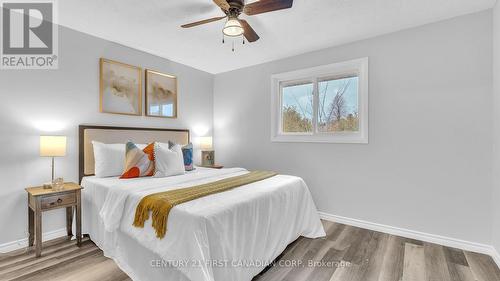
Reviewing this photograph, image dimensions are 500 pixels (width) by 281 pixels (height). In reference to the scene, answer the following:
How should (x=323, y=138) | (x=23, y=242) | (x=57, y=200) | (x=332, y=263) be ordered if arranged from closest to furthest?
1. (x=332, y=263)
2. (x=57, y=200)
3. (x=23, y=242)
4. (x=323, y=138)

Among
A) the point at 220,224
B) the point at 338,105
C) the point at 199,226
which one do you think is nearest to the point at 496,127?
the point at 338,105

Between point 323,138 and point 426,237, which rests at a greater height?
point 323,138

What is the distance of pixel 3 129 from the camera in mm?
2314

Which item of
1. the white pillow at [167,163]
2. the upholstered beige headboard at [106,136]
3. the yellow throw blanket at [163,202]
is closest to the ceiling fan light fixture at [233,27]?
the yellow throw blanket at [163,202]

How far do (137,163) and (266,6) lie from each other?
7.04ft

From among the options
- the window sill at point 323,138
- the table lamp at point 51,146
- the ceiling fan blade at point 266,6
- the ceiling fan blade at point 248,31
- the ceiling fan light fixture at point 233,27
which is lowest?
the table lamp at point 51,146

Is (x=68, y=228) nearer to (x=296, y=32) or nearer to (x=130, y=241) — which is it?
(x=130, y=241)

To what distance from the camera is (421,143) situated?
8.67 feet

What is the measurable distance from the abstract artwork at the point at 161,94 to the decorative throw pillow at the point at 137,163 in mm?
970

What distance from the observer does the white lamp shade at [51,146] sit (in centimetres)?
230

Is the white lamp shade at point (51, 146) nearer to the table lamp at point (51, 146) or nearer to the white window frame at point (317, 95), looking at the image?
the table lamp at point (51, 146)

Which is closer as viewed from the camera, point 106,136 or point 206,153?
point 106,136

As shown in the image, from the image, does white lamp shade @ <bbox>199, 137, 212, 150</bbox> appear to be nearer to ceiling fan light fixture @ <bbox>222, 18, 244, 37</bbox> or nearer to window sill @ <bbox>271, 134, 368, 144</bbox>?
window sill @ <bbox>271, 134, 368, 144</bbox>

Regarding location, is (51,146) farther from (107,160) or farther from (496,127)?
(496,127)
